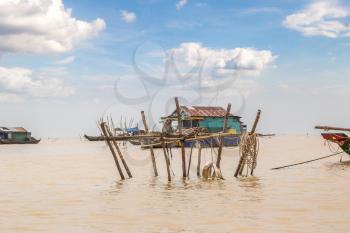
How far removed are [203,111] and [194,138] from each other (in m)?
31.6

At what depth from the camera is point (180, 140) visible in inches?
635

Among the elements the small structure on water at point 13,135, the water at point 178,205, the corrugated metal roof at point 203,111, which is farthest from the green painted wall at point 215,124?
the small structure on water at point 13,135

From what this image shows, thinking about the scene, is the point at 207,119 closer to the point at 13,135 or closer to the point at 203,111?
the point at 203,111

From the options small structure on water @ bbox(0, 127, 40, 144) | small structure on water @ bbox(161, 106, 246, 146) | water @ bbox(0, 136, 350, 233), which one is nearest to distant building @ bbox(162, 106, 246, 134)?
small structure on water @ bbox(161, 106, 246, 146)

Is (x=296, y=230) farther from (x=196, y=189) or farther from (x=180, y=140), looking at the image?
(x=180, y=140)

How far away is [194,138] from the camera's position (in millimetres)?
16203

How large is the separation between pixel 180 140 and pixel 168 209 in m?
5.47

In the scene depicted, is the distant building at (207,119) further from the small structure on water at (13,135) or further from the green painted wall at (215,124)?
the small structure on water at (13,135)

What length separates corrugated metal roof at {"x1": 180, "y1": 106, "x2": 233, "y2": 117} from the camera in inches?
1837

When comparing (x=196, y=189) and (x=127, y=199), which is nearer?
(x=127, y=199)

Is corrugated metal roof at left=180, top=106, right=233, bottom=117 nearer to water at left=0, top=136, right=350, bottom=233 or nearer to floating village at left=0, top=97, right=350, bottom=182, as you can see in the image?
floating village at left=0, top=97, right=350, bottom=182

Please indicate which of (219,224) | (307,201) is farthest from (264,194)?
(219,224)

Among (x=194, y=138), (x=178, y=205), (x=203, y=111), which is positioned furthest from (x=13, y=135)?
(x=178, y=205)

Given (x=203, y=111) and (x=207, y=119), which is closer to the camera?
(x=207, y=119)
